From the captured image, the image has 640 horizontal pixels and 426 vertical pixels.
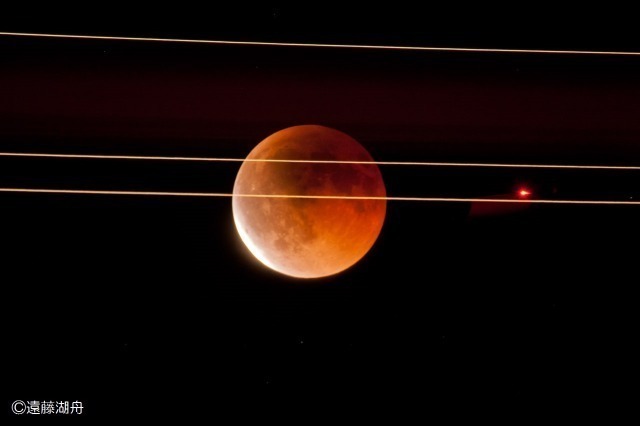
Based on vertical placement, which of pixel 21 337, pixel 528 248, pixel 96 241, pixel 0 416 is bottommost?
pixel 0 416

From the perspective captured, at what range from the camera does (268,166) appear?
526cm

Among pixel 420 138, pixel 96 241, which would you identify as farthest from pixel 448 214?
pixel 420 138

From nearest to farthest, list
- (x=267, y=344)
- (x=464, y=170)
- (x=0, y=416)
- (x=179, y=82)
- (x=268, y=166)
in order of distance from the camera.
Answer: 1. (x=179, y=82)
2. (x=268, y=166)
3. (x=464, y=170)
4. (x=0, y=416)
5. (x=267, y=344)

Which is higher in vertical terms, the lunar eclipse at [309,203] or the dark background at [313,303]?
the dark background at [313,303]

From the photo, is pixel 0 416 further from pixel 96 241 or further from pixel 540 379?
pixel 540 379

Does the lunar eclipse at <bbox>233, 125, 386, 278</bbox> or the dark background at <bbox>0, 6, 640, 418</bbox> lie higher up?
the dark background at <bbox>0, 6, 640, 418</bbox>

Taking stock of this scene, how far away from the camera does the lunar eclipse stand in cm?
504

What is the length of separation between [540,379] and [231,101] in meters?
11.2

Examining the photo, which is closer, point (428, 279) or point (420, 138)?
point (420, 138)

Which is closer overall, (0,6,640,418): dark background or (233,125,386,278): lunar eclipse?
(233,125,386,278): lunar eclipse

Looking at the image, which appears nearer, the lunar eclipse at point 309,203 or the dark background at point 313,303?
the lunar eclipse at point 309,203

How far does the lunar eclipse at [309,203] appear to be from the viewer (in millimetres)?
5043

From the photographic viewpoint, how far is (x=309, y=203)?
525 cm

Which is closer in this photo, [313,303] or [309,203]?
[309,203]
